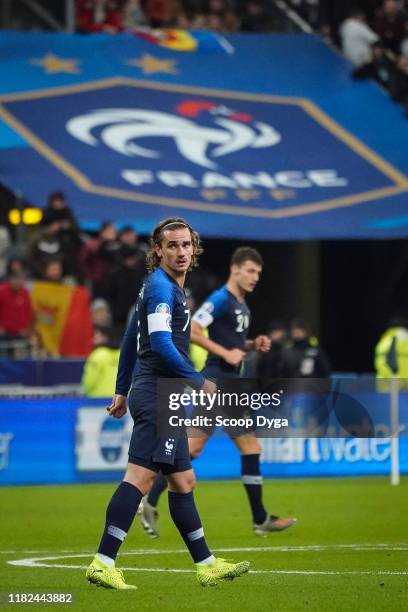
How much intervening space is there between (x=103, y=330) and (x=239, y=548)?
7670mm

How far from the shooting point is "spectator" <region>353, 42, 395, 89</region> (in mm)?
26669

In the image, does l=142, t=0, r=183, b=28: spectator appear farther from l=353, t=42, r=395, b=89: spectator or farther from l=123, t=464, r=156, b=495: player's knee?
l=123, t=464, r=156, b=495: player's knee

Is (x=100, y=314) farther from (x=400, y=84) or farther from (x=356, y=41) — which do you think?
(x=356, y=41)

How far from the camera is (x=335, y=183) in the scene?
23.9 m

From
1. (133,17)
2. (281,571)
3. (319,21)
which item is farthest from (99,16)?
(281,571)

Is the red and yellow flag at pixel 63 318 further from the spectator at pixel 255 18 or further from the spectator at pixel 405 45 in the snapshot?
the spectator at pixel 255 18

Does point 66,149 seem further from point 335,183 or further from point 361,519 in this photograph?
point 361,519

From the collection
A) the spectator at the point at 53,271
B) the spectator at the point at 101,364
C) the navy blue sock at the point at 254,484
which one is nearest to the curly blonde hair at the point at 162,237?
the navy blue sock at the point at 254,484

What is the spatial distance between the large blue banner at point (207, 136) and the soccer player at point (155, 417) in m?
12.8

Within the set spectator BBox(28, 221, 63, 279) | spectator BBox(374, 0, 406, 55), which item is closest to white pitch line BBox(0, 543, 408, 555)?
spectator BBox(28, 221, 63, 279)

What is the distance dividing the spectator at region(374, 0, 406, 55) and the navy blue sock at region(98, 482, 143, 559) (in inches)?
769

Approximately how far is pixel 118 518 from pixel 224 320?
4.78 metres

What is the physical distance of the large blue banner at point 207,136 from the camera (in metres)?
23.1

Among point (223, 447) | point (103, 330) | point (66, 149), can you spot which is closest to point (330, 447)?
point (223, 447)
